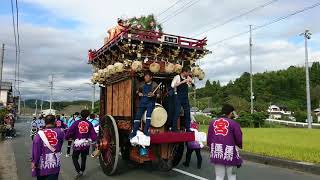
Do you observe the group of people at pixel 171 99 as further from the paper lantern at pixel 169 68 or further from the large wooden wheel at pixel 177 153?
the large wooden wheel at pixel 177 153

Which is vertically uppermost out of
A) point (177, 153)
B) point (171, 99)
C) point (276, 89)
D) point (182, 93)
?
point (276, 89)

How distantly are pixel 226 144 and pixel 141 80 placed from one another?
13.7 feet

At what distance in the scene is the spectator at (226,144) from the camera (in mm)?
6469

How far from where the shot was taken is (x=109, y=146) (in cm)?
1047

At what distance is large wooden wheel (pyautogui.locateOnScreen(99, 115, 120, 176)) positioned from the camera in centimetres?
984

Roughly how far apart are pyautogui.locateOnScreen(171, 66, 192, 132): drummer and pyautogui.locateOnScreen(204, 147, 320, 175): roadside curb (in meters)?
4.08

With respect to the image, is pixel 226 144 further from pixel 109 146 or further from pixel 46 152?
pixel 109 146

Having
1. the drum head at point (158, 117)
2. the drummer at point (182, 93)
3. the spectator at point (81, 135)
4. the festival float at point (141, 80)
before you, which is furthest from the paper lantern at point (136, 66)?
the spectator at point (81, 135)

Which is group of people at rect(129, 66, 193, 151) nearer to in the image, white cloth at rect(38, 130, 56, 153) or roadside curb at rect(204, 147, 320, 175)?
white cloth at rect(38, 130, 56, 153)

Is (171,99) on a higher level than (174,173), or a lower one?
higher

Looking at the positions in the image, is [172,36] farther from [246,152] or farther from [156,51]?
[246,152]

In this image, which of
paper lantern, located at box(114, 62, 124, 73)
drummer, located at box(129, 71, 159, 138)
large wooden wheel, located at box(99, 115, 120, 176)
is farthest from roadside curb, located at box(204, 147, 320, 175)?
paper lantern, located at box(114, 62, 124, 73)

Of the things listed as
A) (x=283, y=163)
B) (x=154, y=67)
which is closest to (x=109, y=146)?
(x=154, y=67)

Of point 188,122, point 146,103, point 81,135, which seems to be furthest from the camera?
point 188,122
